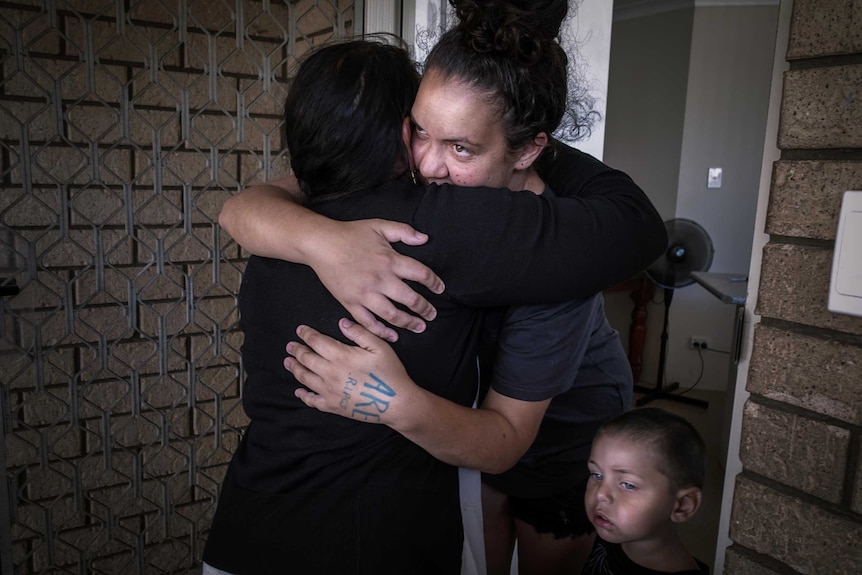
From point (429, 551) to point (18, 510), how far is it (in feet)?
5.69

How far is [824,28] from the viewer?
44.9 inches

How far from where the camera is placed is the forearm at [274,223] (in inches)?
36.7

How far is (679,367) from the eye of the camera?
5883mm

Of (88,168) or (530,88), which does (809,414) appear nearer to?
(530,88)

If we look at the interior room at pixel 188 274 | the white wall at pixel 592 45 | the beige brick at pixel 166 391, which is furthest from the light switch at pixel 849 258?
the beige brick at pixel 166 391

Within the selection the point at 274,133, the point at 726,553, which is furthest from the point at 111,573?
the point at 726,553

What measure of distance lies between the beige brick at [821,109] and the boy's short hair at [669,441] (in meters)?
0.56

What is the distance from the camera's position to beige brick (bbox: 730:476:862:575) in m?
1.17

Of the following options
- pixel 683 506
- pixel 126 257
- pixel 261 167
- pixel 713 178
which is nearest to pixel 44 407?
pixel 126 257

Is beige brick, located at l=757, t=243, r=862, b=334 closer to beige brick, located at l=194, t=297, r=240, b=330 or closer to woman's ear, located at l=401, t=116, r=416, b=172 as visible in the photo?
woman's ear, located at l=401, t=116, r=416, b=172

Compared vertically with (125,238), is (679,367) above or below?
below

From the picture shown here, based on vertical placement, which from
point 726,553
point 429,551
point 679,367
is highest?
point 429,551

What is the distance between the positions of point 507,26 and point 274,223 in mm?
432

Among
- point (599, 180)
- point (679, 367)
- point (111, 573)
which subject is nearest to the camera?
point (599, 180)
